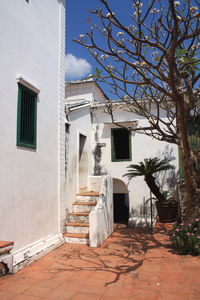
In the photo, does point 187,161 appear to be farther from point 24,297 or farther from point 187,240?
point 24,297

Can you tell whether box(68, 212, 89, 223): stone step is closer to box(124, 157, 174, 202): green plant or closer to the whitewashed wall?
box(124, 157, 174, 202): green plant

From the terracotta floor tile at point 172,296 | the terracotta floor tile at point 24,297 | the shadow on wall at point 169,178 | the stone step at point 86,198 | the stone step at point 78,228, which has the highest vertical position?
the shadow on wall at point 169,178

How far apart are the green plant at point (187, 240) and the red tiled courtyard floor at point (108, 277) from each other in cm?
21

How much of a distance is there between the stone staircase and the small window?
2.92 metres

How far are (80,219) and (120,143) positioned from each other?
14.9 ft

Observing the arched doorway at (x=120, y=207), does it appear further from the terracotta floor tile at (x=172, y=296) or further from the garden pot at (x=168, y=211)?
the terracotta floor tile at (x=172, y=296)

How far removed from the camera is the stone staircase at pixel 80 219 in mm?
7180

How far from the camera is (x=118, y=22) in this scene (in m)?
3.97

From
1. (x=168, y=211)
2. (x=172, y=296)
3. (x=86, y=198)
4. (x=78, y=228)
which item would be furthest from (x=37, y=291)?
(x=168, y=211)

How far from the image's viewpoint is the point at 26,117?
5.82 m

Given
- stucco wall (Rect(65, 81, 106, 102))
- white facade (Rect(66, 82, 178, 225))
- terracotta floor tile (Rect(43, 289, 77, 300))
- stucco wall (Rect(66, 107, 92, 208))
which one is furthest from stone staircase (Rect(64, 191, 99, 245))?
stucco wall (Rect(65, 81, 106, 102))

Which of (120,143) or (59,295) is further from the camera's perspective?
(120,143)

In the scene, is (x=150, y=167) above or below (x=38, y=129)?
below

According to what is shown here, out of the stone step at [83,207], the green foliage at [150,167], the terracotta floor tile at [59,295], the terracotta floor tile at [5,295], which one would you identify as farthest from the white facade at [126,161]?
the terracotta floor tile at [5,295]
